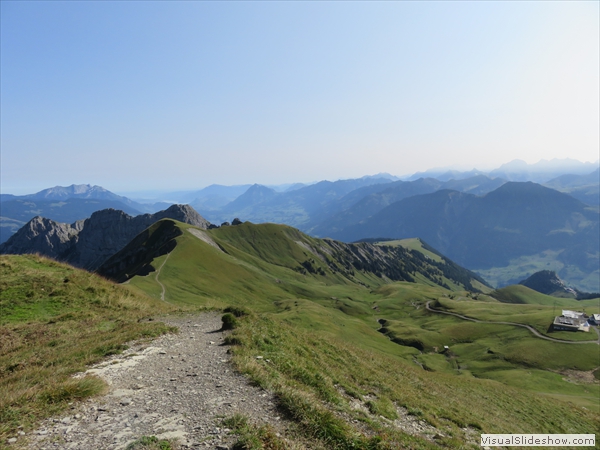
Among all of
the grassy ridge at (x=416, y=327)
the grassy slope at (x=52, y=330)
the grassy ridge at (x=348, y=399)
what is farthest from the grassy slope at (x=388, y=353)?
the grassy slope at (x=52, y=330)

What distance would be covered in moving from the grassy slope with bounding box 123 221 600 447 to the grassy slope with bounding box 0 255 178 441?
25.7 ft

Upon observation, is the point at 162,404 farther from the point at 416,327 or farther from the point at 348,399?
the point at 416,327

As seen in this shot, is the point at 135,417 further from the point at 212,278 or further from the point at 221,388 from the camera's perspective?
the point at 212,278

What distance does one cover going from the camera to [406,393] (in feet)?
81.0

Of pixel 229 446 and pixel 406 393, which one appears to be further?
pixel 406 393

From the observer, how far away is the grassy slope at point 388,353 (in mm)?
20203

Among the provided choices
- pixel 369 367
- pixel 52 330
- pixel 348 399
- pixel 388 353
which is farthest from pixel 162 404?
pixel 388 353

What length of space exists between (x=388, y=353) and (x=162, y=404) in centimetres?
8023

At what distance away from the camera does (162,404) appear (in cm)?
1223

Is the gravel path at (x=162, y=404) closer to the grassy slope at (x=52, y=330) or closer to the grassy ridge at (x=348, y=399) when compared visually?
the grassy slope at (x=52, y=330)

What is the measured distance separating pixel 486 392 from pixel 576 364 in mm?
66105

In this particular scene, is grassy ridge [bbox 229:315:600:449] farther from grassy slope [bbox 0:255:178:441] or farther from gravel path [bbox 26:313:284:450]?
grassy slope [bbox 0:255:178:441]

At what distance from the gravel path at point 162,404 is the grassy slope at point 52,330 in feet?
3.24

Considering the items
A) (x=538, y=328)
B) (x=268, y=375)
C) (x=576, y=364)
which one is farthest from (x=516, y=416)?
(x=538, y=328)
